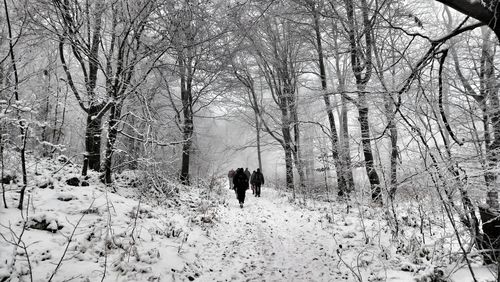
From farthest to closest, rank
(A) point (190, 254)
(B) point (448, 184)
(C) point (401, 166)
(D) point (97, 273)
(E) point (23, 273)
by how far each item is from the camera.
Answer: (A) point (190, 254), (C) point (401, 166), (D) point (97, 273), (E) point (23, 273), (B) point (448, 184)

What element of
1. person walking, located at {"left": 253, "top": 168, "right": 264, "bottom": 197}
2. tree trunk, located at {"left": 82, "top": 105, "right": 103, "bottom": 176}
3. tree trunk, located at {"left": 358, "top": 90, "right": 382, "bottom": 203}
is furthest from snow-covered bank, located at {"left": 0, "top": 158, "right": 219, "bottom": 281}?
person walking, located at {"left": 253, "top": 168, "right": 264, "bottom": 197}

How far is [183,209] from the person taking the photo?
23.8 ft

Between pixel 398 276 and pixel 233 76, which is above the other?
pixel 233 76

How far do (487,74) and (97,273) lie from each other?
7358 millimetres

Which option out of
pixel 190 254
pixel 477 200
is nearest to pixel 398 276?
pixel 477 200

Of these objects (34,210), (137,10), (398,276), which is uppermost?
(137,10)

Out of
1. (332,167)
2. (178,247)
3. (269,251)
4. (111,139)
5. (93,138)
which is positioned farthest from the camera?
(332,167)

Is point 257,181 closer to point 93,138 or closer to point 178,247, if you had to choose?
point 93,138

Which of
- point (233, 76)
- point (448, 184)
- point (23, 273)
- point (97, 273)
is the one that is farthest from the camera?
point (233, 76)

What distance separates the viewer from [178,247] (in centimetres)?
460

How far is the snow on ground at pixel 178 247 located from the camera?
133 inches

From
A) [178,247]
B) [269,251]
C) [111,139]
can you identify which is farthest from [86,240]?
[111,139]

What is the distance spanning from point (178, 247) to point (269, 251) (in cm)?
168

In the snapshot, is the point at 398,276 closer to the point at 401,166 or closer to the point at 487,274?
the point at 487,274
